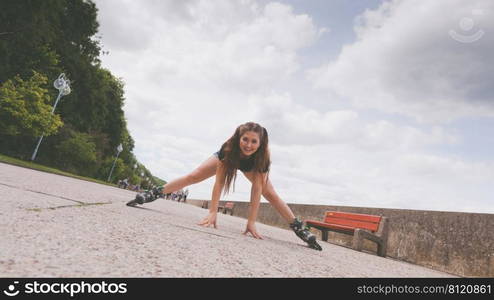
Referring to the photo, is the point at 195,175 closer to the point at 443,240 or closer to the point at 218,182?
the point at 218,182

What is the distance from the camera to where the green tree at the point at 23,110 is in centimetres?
1558

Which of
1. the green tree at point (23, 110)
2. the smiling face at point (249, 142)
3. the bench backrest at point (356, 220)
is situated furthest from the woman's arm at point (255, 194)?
the green tree at point (23, 110)

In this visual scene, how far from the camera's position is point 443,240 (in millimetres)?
4488

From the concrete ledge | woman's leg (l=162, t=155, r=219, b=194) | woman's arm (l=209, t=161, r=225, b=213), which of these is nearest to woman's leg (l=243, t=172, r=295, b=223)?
woman's arm (l=209, t=161, r=225, b=213)

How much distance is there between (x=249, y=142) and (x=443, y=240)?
146 inches

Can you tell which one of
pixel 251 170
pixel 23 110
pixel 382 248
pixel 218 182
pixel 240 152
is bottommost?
pixel 382 248

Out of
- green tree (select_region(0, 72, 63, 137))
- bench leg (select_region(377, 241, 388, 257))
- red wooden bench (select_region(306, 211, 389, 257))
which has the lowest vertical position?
bench leg (select_region(377, 241, 388, 257))

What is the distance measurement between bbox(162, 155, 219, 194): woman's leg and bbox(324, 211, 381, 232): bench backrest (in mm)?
3454

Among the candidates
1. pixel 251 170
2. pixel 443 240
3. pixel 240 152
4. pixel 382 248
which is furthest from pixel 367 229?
pixel 240 152

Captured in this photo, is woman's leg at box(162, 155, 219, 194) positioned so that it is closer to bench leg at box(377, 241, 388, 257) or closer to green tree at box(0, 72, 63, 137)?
bench leg at box(377, 241, 388, 257)

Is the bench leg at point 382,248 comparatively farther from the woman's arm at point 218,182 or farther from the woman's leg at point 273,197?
the woman's arm at point 218,182

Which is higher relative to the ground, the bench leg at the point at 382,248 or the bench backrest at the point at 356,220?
the bench backrest at the point at 356,220

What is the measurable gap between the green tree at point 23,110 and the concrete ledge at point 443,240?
18669 mm

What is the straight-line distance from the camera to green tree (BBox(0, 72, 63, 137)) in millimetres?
15578
